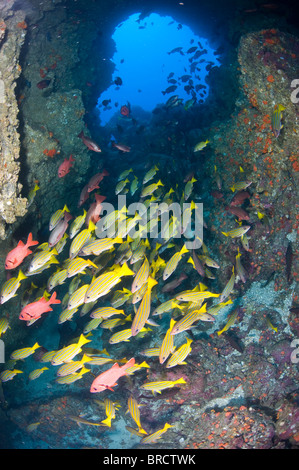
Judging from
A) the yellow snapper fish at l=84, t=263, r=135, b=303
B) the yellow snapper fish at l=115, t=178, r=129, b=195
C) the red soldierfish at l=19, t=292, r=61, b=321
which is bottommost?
the yellow snapper fish at l=115, t=178, r=129, b=195

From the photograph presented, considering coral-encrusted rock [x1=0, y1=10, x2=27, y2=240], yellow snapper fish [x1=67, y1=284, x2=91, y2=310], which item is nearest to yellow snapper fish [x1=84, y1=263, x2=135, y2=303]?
yellow snapper fish [x1=67, y1=284, x2=91, y2=310]

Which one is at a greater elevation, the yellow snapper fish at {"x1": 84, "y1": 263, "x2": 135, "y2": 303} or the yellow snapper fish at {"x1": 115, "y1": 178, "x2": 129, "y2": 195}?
the yellow snapper fish at {"x1": 84, "y1": 263, "x2": 135, "y2": 303}

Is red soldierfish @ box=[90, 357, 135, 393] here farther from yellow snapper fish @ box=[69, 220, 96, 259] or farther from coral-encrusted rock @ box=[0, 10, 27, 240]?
coral-encrusted rock @ box=[0, 10, 27, 240]

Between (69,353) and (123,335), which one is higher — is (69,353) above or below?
above

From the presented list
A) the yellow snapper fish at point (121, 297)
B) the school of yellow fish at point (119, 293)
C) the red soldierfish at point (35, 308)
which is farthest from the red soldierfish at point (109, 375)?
the red soldierfish at point (35, 308)

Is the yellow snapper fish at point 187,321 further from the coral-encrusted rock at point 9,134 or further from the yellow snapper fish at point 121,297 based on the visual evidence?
the coral-encrusted rock at point 9,134

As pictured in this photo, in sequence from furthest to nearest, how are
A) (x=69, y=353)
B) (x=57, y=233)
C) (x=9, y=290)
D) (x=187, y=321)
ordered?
(x=57, y=233) < (x=9, y=290) < (x=69, y=353) < (x=187, y=321)

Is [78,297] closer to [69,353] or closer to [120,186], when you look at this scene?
[69,353]

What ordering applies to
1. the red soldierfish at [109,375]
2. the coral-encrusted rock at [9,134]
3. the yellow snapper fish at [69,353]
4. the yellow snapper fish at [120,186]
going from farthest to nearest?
the yellow snapper fish at [120,186]
the coral-encrusted rock at [9,134]
the yellow snapper fish at [69,353]
the red soldierfish at [109,375]

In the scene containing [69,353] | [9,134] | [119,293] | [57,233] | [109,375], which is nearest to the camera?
[109,375]

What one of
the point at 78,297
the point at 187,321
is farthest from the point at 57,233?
the point at 187,321

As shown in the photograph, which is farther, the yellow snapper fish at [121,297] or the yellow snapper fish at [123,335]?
the yellow snapper fish at [121,297]

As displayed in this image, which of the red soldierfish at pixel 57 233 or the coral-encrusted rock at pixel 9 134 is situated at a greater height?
the coral-encrusted rock at pixel 9 134
